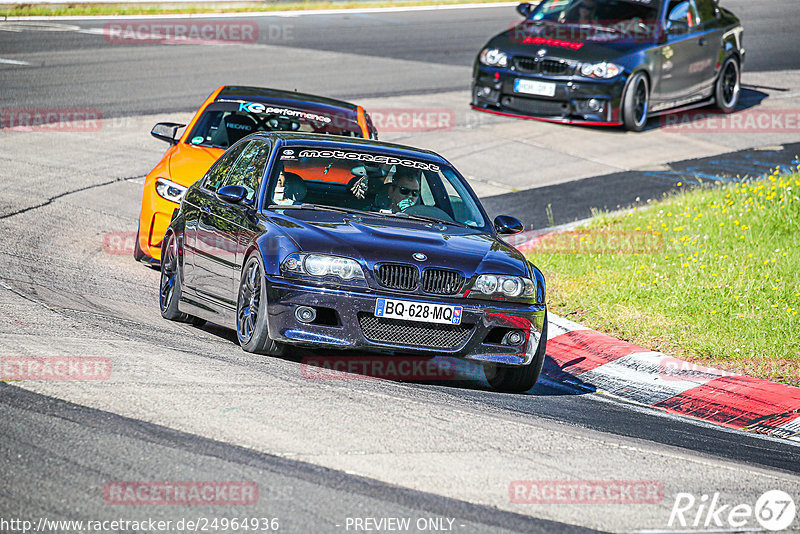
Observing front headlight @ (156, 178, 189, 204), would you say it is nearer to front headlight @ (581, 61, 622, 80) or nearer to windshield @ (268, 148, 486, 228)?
windshield @ (268, 148, 486, 228)

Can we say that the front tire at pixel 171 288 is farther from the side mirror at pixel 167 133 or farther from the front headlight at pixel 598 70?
the front headlight at pixel 598 70

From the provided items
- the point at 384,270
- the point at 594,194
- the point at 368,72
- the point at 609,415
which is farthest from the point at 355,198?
the point at 368,72

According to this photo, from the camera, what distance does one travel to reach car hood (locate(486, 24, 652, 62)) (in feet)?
57.7

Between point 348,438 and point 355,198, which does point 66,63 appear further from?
point 348,438

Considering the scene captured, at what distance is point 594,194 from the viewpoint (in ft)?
50.1

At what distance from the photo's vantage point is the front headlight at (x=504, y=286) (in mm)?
7379

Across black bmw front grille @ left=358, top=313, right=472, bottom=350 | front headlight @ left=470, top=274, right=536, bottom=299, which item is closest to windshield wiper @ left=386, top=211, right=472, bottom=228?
front headlight @ left=470, top=274, right=536, bottom=299

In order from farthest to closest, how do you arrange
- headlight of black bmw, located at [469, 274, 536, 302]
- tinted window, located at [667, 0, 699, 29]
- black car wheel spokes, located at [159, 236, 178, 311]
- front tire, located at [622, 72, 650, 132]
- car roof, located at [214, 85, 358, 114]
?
tinted window, located at [667, 0, 699, 29] → front tire, located at [622, 72, 650, 132] → car roof, located at [214, 85, 358, 114] → black car wheel spokes, located at [159, 236, 178, 311] → headlight of black bmw, located at [469, 274, 536, 302]

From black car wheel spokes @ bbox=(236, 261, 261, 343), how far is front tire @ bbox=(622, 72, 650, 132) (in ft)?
36.9

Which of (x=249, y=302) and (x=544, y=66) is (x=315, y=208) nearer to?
(x=249, y=302)

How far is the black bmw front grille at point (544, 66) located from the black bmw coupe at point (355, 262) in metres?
8.97

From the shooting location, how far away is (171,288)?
899 centimetres

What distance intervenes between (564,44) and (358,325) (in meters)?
11.8

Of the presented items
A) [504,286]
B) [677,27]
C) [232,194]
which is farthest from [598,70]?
[504,286]
